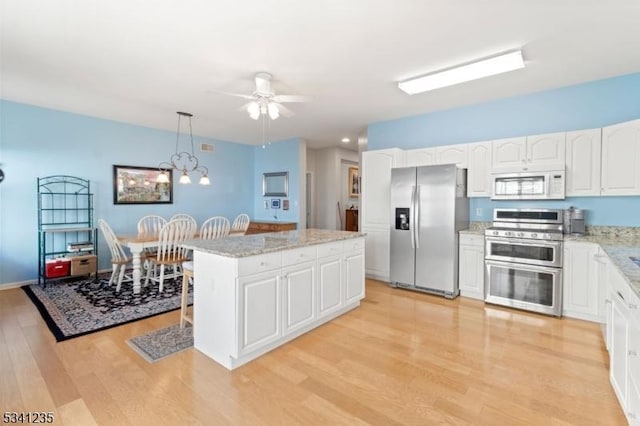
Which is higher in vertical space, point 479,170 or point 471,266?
point 479,170

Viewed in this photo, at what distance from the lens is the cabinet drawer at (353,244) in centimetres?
341

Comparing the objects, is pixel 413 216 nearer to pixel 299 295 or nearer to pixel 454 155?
pixel 454 155

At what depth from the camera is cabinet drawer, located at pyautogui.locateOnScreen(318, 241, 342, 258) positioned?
3.07 m

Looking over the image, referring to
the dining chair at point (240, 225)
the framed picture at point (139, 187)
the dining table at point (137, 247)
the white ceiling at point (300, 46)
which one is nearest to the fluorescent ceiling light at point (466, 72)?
the white ceiling at point (300, 46)

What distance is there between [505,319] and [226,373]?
9.59 ft

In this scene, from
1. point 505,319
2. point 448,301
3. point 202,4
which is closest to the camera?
point 202,4

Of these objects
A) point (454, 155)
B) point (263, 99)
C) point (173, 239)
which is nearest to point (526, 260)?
point (454, 155)

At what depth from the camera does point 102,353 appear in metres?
A: 2.54

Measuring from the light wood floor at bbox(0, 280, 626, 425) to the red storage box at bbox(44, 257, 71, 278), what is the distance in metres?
1.31

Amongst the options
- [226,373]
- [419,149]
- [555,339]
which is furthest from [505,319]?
[226,373]

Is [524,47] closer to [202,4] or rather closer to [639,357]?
Answer: [639,357]

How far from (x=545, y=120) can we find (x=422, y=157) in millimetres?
1532

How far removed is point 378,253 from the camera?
4.86m

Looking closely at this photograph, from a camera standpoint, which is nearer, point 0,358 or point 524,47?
point 0,358
